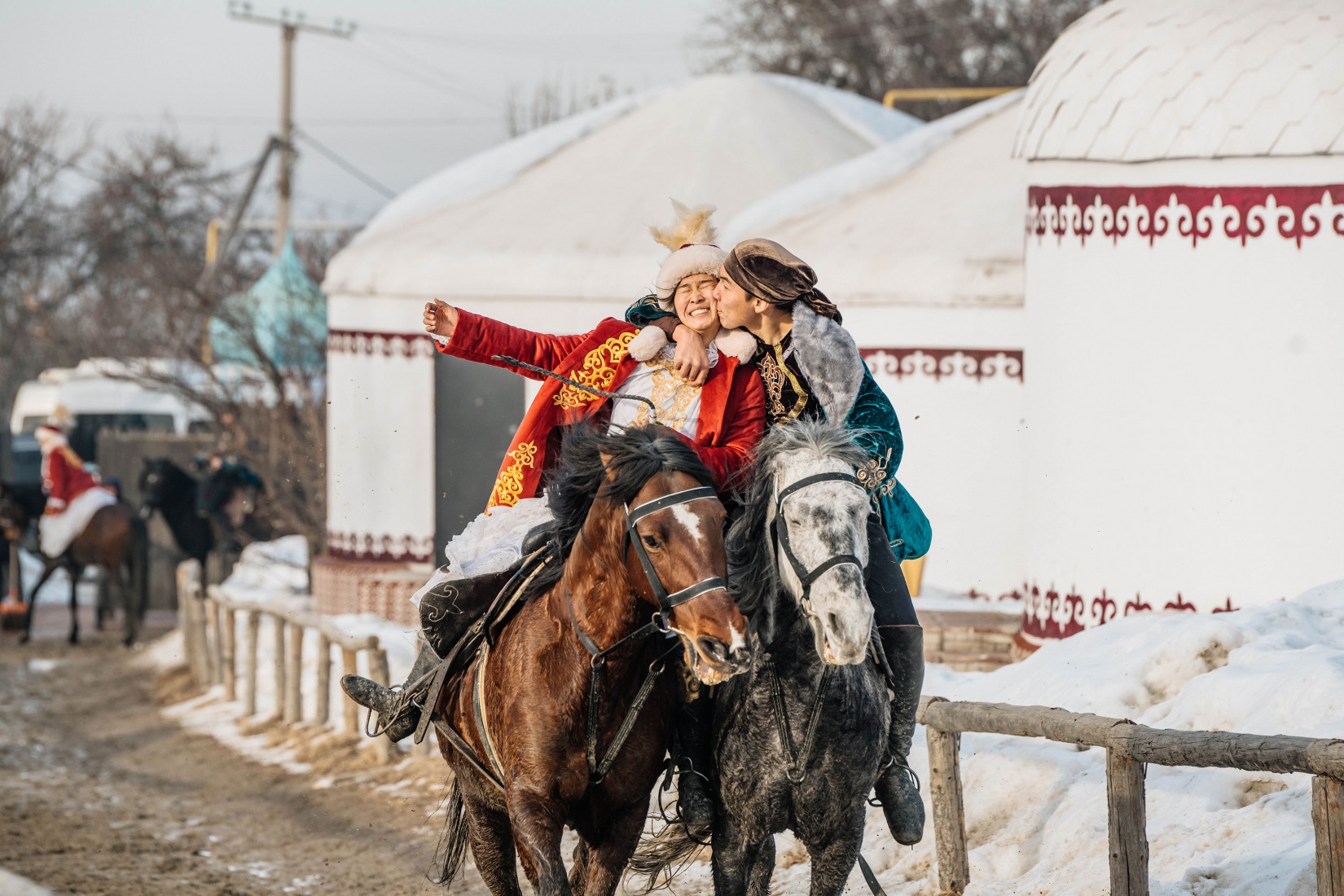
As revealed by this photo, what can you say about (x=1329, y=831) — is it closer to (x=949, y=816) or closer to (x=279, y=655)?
(x=949, y=816)

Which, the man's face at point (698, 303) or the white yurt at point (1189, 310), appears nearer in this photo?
the man's face at point (698, 303)

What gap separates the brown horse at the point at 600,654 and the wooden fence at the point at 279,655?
510 cm

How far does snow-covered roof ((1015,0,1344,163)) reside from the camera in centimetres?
789

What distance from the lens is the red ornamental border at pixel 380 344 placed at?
13.5 meters

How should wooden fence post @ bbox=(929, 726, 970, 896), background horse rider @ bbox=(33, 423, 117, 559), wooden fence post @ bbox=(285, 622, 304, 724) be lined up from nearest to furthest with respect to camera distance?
wooden fence post @ bbox=(929, 726, 970, 896) → wooden fence post @ bbox=(285, 622, 304, 724) → background horse rider @ bbox=(33, 423, 117, 559)

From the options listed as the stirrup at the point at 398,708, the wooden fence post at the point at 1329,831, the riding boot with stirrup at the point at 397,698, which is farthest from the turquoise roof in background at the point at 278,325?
the wooden fence post at the point at 1329,831

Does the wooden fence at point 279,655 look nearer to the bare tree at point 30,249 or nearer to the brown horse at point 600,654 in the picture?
the brown horse at point 600,654

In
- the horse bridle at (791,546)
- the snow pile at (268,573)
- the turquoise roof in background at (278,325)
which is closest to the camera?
the horse bridle at (791,546)

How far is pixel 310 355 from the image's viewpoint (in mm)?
17812

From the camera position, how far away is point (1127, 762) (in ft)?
16.9

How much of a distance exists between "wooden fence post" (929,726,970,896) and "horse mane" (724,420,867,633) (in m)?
2.02

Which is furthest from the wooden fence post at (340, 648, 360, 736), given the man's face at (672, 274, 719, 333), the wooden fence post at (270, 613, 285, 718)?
the man's face at (672, 274, 719, 333)

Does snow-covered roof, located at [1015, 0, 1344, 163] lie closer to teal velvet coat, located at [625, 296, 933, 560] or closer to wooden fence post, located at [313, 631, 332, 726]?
teal velvet coat, located at [625, 296, 933, 560]

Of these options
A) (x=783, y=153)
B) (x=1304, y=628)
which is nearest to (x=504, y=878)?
(x=1304, y=628)
